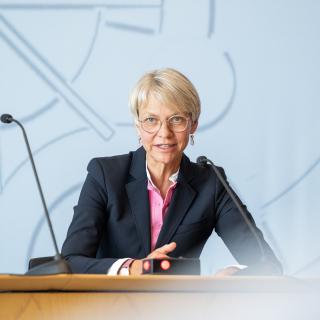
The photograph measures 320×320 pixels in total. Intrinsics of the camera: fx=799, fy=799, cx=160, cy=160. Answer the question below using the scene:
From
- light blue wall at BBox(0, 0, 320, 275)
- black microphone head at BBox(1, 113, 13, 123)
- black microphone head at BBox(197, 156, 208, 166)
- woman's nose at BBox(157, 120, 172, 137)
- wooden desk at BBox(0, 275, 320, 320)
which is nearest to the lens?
wooden desk at BBox(0, 275, 320, 320)

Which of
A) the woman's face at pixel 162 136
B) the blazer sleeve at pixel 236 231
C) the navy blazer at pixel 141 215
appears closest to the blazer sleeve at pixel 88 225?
the navy blazer at pixel 141 215

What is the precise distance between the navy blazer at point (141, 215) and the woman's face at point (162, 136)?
0.10 meters

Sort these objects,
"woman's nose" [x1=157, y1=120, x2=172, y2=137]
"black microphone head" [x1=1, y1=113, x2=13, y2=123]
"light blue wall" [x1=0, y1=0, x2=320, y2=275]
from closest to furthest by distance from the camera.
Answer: "black microphone head" [x1=1, y1=113, x2=13, y2=123], "woman's nose" [x1=157, y1=120, x2=172, y2=137], "light blue wall" [x1=0, y1=0, x2=320, y2=275]

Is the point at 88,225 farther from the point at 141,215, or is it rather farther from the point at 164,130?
the point at 164,130

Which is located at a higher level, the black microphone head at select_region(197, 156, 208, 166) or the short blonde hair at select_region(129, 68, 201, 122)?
the short blonde hair at select_region(129, 68, 201, 122)

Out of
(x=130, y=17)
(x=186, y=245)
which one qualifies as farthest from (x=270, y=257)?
(x=130, y=17)

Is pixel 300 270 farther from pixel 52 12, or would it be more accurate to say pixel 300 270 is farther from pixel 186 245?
pixel 52 12

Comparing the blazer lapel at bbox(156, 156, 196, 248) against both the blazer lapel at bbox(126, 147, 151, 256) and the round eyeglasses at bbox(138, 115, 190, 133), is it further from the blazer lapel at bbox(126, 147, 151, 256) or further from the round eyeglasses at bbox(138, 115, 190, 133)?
the round eyeglasses at bbox(138, 115, 190, 133)

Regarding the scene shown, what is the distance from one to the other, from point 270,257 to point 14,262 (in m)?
1.07

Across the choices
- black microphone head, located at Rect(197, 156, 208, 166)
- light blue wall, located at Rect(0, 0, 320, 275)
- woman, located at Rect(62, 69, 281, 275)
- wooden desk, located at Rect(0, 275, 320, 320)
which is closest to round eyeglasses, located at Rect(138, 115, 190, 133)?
woman, located at Rect(62, 69, 281, 275)

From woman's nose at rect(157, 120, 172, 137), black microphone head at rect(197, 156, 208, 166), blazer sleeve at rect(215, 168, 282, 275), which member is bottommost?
blazer sleeve at rect(215, 168, 282, 275)

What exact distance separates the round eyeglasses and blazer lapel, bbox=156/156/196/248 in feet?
0.60

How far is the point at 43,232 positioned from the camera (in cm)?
296

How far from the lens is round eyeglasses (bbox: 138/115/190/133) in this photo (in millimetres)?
2433
